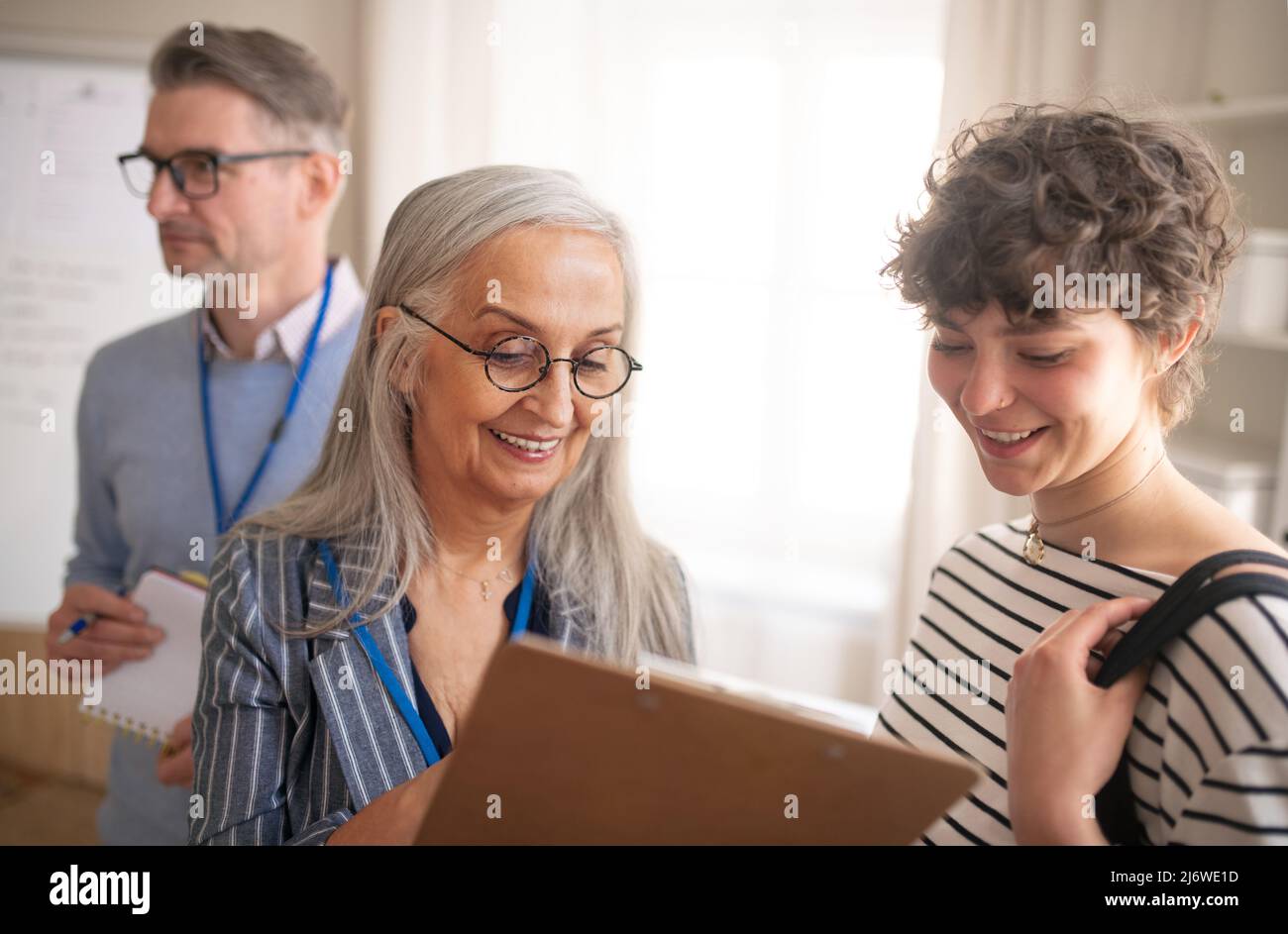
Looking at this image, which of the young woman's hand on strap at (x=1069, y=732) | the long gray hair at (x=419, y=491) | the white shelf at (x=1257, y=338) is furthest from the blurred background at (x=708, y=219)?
the young woman's hand on strap at (x=1069, y=732)

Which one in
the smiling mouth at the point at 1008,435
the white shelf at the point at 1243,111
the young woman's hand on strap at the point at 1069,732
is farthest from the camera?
the white shelf at the point at 1243,111

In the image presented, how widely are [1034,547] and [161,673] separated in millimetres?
1434

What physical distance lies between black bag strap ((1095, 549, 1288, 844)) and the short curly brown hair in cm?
26

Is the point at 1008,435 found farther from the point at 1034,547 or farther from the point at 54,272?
the point at 54,272

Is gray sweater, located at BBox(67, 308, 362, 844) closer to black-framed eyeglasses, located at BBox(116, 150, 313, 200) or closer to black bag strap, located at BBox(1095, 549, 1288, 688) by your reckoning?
black-framed eyeglasses, located at BBox(116, 150, 313, 200)

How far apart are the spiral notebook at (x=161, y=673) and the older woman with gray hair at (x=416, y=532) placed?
1.42ft

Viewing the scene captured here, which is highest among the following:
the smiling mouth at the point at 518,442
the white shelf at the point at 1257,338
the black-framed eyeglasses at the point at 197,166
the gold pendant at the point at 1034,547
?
the black-framed eyeglasses at the point at 197,166

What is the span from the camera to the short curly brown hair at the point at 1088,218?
1.00 metres

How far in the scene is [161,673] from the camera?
1.75 m

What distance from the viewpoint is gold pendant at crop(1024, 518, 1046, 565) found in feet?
3.81

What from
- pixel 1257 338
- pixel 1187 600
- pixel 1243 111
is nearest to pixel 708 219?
pixel 1243 111

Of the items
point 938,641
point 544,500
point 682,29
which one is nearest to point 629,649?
point 544,500

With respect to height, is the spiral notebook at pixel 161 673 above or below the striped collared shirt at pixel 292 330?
below

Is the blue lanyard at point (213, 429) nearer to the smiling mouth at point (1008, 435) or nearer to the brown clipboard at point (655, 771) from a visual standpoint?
the brown clipboard at point (655, 771)
